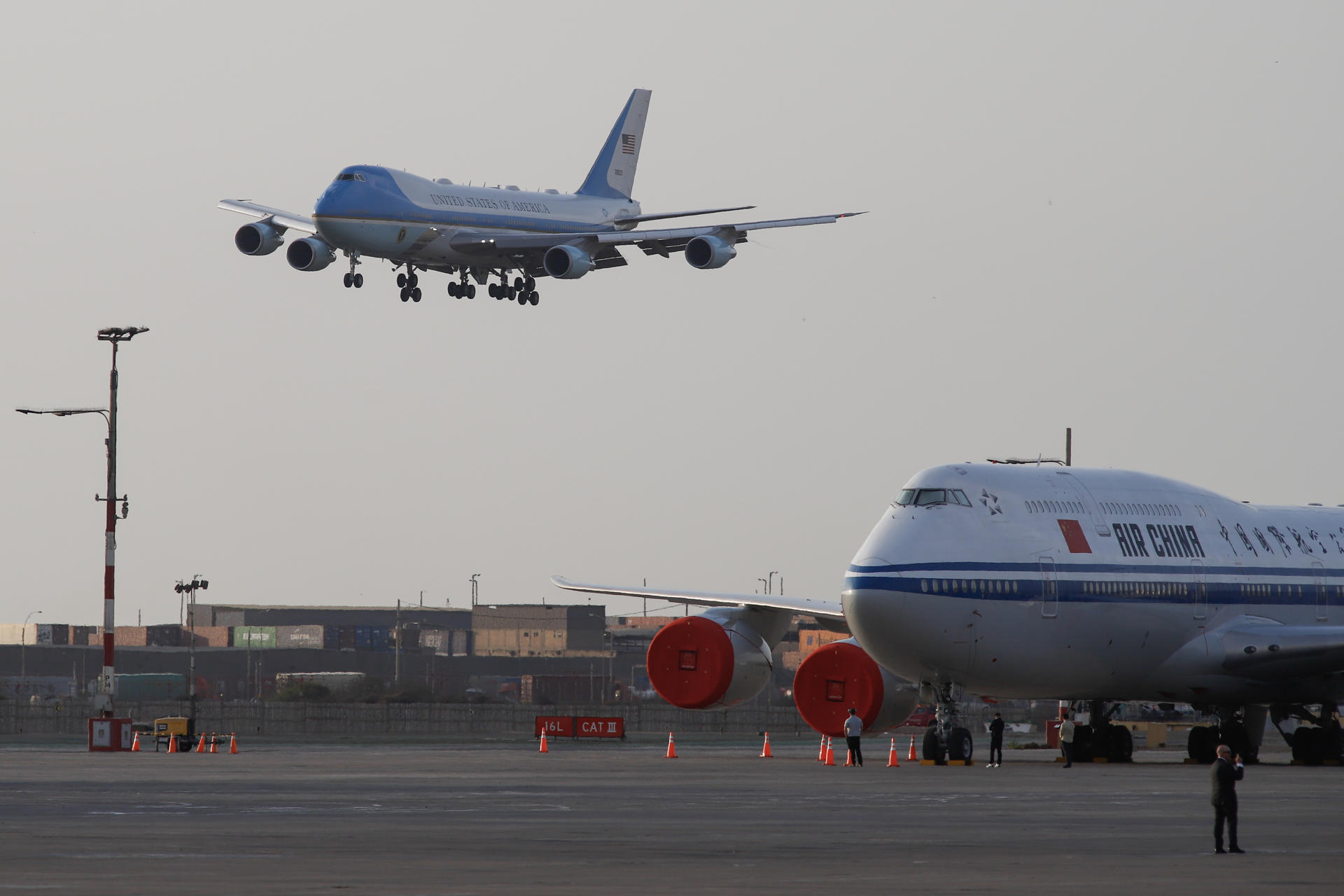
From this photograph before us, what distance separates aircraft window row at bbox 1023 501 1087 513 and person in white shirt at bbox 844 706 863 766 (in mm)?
5174

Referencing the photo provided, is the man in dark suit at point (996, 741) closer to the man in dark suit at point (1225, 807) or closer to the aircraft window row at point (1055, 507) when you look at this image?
the aircraft window row at point (1055, 507)

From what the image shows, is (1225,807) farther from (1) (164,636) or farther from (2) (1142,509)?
(1) (164,636)

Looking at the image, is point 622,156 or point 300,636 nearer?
point 622,156

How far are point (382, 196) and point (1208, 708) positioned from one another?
28536 millimetres

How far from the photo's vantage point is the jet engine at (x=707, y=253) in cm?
5731

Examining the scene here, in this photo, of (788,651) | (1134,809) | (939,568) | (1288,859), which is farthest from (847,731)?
(788,651)

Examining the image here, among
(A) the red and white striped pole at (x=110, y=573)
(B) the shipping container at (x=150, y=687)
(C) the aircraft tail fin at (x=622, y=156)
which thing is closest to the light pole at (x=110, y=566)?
(A) the red and white striped pole at (x=110, y=573)

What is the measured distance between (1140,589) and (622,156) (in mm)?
42536

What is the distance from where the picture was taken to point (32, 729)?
7256cm

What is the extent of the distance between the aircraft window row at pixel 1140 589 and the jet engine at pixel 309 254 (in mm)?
29527

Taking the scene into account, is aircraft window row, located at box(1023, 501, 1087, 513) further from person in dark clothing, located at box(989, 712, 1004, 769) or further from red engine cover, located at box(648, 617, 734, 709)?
red engine cover, located at box(648, 617, 734, 709)

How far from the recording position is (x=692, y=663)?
41.6m

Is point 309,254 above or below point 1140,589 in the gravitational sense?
above

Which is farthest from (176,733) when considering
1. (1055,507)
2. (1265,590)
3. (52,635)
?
(52,635)
